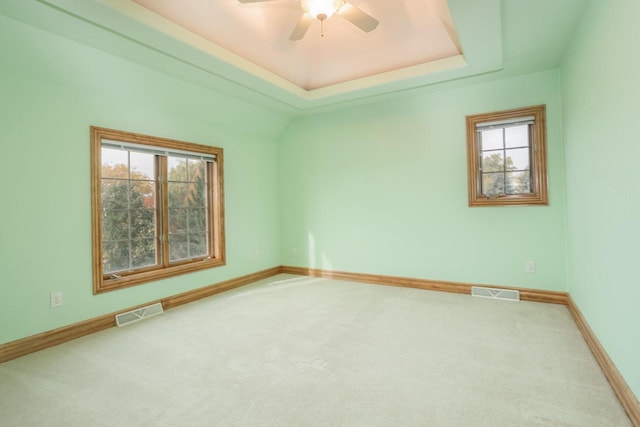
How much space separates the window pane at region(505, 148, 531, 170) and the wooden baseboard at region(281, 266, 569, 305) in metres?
1.34

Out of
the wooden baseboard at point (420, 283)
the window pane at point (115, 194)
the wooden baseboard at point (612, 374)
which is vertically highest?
the window pane at point (115, 194)

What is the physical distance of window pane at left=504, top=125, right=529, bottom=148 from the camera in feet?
11.6

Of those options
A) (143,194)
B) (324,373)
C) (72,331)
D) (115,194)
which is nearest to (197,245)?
(143,194)

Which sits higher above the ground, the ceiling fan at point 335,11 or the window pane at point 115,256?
the ceiling fan at point 335,11

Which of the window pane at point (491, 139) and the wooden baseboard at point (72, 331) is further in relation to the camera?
the window pane at point (491, 139)

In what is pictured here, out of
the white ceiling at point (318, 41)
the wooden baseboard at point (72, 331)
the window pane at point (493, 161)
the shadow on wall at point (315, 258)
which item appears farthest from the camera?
the shadow on wall at point (315, 258)

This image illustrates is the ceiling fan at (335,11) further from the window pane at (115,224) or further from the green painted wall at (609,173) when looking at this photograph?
the window pane at (115,224)

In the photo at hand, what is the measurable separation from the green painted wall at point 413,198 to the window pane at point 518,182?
0.21m

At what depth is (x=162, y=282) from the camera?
3.47 metres

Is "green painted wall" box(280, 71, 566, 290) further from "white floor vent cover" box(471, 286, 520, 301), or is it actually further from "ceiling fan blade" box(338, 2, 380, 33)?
"ceiling fan blade" box(338, 2, 380, 33)

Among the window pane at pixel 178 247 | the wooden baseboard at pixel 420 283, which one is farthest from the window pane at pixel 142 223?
the wooden baseboard at pixel 420 283

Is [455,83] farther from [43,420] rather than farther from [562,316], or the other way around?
[43,420]

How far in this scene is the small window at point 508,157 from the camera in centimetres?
340

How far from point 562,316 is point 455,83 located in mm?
2598
